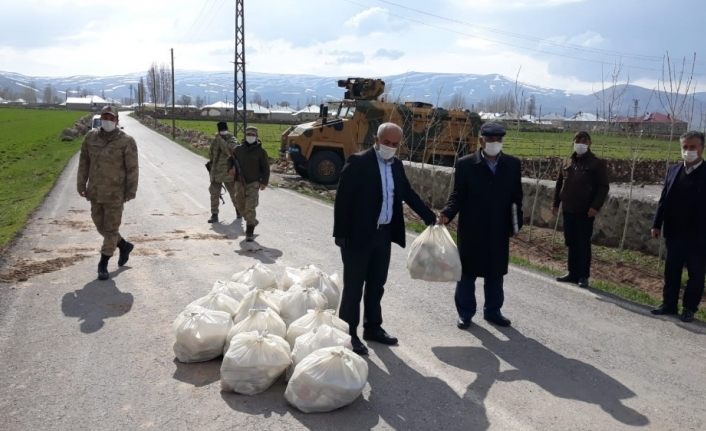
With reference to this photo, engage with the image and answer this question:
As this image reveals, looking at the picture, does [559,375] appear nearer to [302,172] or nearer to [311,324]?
[311,324]

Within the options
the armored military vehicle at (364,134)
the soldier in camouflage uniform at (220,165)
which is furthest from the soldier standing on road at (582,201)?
the armored military vehicle at (364,134)

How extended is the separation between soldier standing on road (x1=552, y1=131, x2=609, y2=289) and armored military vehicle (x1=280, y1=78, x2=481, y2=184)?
10296 millimetres

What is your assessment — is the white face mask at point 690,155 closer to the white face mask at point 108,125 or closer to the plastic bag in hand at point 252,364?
the plastic bag in hand at point 252,364

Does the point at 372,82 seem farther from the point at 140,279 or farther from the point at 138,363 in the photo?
the point at 138,363

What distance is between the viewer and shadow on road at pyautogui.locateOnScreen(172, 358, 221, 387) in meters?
4.34

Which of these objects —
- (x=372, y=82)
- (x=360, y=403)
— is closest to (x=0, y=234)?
(x=360, y=403)

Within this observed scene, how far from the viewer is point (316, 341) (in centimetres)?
421

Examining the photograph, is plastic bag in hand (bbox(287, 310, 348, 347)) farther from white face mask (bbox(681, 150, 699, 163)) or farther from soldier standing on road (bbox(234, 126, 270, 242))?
soldier standing on road (bbox(234, 126, 270, 242))

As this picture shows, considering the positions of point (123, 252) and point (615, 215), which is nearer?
point (123, 252)

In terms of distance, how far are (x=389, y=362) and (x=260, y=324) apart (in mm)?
1064

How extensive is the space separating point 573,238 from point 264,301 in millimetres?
4226

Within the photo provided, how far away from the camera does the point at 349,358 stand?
12.9ft

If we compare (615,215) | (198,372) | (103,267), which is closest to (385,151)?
(198,372)

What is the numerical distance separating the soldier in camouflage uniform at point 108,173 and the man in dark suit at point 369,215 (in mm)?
3293
